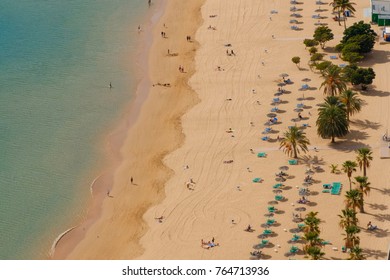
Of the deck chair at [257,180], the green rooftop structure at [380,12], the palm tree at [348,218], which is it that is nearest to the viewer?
the palm tree at [348,218]

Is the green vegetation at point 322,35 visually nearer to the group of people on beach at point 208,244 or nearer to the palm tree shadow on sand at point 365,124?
the palm tree shadow on sand at point 365,124

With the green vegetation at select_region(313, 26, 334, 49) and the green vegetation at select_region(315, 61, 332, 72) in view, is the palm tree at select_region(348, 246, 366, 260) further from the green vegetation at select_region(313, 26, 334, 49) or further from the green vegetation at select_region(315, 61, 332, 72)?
the green vegetation at select_region(313, 26, 334, 49)

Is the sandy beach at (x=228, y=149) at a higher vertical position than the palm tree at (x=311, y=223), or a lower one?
higher

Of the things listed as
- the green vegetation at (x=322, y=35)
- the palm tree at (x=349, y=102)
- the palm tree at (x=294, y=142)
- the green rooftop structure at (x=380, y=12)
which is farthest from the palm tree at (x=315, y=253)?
the green rooftop structure at (x=380, y=12)

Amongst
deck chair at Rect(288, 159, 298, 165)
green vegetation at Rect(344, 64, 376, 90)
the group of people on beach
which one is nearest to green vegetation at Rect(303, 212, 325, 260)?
the group of people on beach

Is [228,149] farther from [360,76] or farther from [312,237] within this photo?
[312,237]

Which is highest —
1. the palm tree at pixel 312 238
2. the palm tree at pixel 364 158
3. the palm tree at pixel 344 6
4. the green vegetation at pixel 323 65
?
the palm tree at pixel 344 6

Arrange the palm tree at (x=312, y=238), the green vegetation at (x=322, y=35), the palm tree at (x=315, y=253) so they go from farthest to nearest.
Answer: the green vegetation at (x=322, y=35) < the palm tree at (x=312, y=238) < the palm tree at (x=315, y=253)
